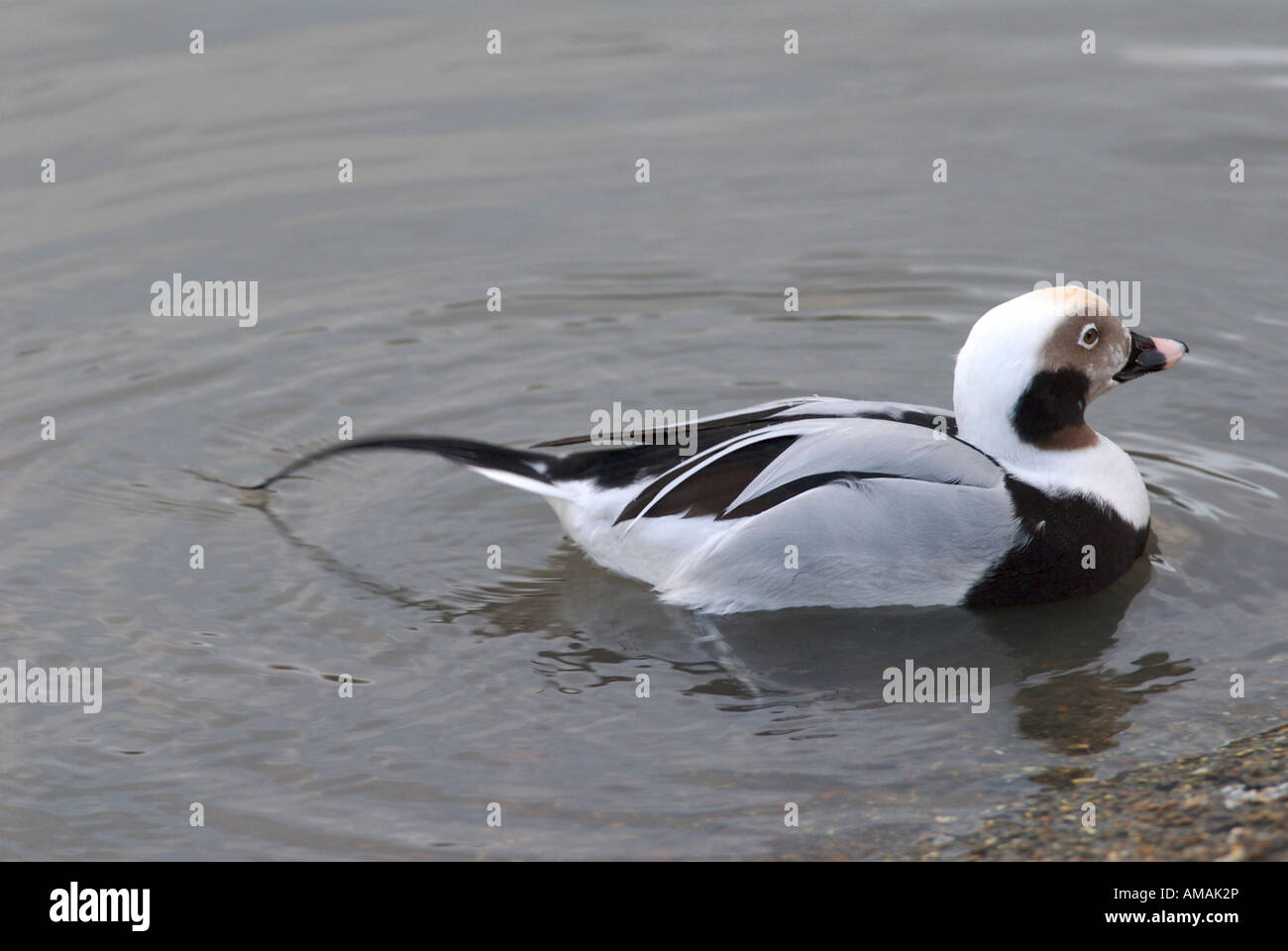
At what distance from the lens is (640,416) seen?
9.11 m

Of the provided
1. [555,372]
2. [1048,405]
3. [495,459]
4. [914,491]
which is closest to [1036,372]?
[1048,405]

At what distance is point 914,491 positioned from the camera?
23.5 feet

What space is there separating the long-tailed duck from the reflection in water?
0.10 metres

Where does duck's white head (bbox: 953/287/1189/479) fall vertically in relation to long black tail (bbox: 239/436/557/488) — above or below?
above

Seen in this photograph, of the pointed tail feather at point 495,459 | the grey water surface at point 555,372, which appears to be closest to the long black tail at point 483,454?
the pointed tail feather at point 495,459

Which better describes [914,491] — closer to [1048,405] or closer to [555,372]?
[1048,405]

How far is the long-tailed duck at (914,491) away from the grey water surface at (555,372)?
20 cm

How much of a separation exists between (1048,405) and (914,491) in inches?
30.2

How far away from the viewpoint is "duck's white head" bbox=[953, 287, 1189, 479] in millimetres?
7246

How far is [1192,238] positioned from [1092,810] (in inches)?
228

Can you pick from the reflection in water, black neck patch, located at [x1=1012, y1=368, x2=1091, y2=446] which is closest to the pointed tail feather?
the reflection in water

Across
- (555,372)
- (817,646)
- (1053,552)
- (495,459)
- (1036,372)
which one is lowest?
(817,646)

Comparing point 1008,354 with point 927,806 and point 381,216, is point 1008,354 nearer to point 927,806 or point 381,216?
point 927,806

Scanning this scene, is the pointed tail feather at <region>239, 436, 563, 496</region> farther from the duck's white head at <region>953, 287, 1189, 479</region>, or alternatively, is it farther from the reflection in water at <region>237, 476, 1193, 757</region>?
the duck's white head at <region>953, 287, 1189, 479</region>
